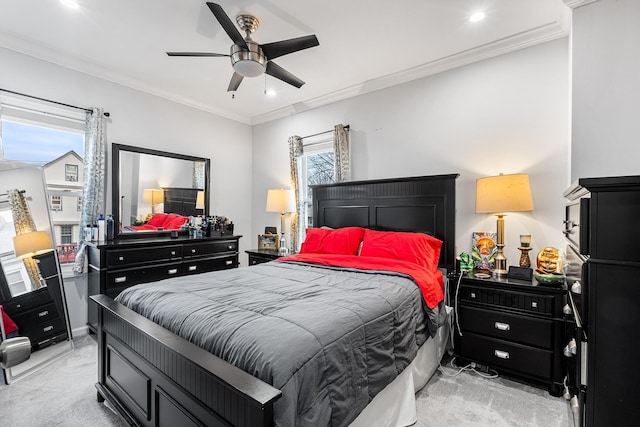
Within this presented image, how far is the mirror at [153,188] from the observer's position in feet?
11.9

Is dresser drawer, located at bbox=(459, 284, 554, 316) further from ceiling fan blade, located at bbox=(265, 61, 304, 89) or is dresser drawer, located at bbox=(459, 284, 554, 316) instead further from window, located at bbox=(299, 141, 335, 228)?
ceiling fan blade, located at bbox=(265, 61, 304, 89)

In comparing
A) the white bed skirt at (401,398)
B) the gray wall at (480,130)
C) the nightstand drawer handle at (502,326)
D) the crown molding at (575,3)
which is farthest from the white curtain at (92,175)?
the crown molding at (575,3)

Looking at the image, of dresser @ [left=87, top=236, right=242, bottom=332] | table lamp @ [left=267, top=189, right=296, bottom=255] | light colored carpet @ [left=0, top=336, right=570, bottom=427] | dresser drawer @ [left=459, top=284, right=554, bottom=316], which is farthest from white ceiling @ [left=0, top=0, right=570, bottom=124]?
light colored carpet @ [left=0, top=336, right=570, bottom=427]

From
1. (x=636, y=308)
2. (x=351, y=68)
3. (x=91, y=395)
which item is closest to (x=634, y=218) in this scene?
(x=636, y=308)

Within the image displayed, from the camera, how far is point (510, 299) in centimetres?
239

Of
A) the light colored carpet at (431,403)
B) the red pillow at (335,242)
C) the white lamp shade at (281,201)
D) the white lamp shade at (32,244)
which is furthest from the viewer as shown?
the white lamp shade at (281,201)

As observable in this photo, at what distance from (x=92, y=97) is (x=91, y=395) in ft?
9.98

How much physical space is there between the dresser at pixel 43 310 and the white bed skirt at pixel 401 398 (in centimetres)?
213

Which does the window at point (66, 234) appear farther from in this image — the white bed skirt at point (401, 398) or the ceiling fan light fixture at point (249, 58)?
the white bed skirt at point (401, 398)

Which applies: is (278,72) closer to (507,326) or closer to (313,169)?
(313,169)

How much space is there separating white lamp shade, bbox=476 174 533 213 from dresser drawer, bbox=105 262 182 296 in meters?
3.39

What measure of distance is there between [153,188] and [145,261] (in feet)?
3.46

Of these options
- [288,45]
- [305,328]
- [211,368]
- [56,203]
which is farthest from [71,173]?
[305,328]

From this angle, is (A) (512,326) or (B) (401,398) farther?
(A) (512,326)
